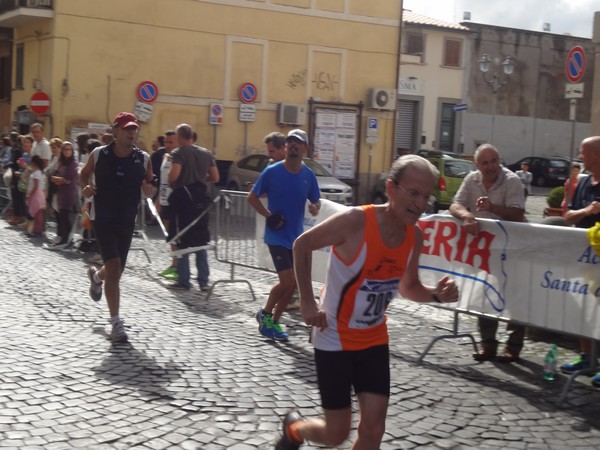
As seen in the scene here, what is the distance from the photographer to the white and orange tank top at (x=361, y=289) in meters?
4.25

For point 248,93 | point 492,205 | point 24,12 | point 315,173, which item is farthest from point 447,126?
point 492,205

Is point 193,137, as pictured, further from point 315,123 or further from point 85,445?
point 315,123

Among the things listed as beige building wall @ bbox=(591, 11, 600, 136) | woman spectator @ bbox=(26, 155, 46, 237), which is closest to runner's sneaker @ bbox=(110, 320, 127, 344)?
beige building wall @ bbox=(591, 11, 600, 136)

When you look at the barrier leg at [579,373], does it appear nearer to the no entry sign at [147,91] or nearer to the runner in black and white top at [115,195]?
the runner in black and white top at [115,195]

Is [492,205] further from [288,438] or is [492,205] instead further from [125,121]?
[288,438]

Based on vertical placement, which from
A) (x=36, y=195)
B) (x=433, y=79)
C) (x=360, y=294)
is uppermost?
(x=433, y=79)

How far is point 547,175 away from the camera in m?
46.7

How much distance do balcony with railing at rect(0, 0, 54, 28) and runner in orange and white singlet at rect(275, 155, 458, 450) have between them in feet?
79.7

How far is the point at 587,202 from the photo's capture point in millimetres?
7512

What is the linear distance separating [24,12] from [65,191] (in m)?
14.2

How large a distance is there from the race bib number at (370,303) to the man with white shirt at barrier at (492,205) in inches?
133

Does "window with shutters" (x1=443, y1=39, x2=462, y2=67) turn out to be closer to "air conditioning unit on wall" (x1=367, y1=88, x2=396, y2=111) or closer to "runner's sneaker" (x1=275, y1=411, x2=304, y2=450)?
"air conditioning unit on wall" (x1=367, y1=88, x2=396, y2=111)

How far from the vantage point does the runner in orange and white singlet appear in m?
4.23

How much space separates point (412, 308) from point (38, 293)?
406cm
